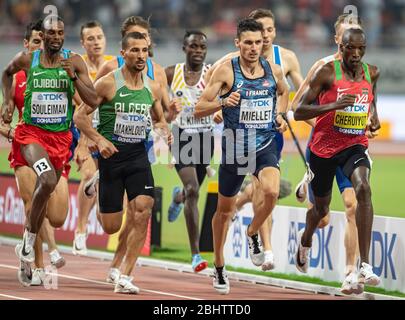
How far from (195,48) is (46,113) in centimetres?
312

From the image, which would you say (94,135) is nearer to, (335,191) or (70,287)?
(70,287)

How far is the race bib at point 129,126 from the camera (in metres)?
12.1

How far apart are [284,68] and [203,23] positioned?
23.3 metres

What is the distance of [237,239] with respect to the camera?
1488 cm

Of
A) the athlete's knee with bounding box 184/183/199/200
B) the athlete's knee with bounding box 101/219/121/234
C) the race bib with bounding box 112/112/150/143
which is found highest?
the race bib with bounding box 112/112/150/143

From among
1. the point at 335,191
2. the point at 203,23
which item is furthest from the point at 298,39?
the point at 335,191

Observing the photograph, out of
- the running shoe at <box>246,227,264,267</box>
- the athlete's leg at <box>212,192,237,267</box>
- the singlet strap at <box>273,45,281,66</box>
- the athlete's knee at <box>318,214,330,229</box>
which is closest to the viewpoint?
the athlete's leg at <box>212,192,237,267</box>

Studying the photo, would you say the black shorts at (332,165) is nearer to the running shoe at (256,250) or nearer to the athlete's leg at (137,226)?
the running shoe at (256,250)

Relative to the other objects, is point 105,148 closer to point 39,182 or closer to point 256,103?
point 39,182

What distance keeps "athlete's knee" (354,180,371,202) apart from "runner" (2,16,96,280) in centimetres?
287

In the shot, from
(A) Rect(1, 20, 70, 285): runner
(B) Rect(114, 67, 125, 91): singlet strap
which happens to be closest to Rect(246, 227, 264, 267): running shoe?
(A) Rect(1, 20, 70, 285): runner

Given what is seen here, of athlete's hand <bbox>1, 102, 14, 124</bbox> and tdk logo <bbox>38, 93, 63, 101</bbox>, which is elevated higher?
tdk logo <bbox>38, 93, 63, 101</bbox>

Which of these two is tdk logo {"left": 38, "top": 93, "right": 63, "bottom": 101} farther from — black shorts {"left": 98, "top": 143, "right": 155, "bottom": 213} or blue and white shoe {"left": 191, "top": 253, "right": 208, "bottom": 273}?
blue and white shoe {"left": 191, "top": 253, "right": 208, "bottom": 273}

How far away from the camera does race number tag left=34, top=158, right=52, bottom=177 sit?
39.4ft
